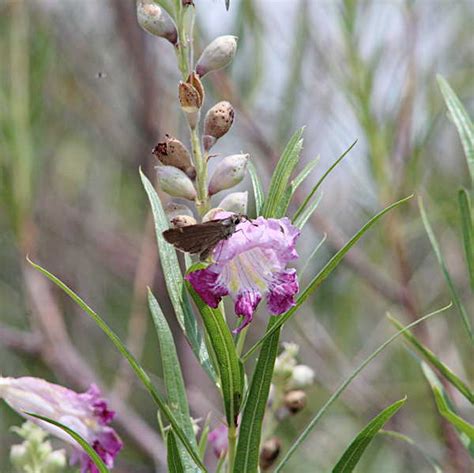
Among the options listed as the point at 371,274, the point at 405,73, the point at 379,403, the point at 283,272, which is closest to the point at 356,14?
the point at 405,73

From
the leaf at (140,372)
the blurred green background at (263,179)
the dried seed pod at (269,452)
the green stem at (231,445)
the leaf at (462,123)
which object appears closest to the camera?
the leaf at (140,372)

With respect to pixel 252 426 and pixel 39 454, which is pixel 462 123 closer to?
pixel 252 426

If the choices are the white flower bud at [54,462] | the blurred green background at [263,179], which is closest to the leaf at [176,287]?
the white flower bud at [54,462]

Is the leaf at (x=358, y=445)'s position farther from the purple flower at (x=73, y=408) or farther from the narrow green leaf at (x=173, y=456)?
the purple flower at (x=73, y=408)

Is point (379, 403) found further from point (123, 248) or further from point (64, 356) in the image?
point (123, 248)

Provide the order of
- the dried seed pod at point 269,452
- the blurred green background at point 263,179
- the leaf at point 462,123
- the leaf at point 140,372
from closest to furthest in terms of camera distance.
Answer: the leaf at point 140,372
the leaf at point 462,123
the dried seed pod at point 269,452
the blurred green background at point 263,179

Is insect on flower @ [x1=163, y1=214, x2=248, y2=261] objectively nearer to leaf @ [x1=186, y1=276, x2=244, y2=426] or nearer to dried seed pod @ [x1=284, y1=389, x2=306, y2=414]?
leaf @ [x1=186, y1=276, x2=244, y2=426]


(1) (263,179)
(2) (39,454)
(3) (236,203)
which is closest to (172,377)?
(3) (236,203)
